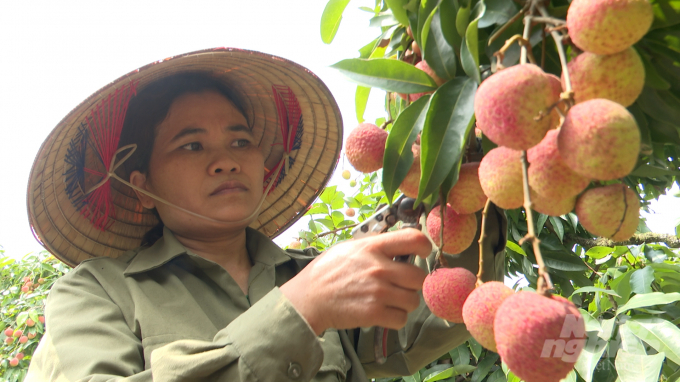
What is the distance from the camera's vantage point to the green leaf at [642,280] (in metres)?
1.11

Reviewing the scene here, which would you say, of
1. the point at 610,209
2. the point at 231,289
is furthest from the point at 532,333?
the point at 231,289

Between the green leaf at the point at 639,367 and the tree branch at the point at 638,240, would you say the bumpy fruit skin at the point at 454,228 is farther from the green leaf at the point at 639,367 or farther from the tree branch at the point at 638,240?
the tree branch at the point at 638,240

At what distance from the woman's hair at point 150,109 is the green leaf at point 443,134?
0.99 metres

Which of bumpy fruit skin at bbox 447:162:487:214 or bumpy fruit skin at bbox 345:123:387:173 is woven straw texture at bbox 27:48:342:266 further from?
bumpy fruit skin at bbox 447:162:487:214

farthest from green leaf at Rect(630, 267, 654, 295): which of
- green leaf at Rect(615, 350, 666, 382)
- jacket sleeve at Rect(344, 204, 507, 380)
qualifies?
jacket sleeve at Rect(344, 204, 507, 380)

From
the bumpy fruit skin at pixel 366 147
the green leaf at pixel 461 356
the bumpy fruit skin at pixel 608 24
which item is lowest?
the green leaf at pixel 461 356

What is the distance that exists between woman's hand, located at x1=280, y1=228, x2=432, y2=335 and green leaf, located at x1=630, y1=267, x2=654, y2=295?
2.16 feet

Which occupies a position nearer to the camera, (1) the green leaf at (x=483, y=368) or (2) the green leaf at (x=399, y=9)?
(2) the green leaf at (x=399, y=9)

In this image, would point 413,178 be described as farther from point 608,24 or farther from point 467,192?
point 608,24

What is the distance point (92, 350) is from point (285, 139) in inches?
31.9

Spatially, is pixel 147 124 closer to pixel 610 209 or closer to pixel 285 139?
pixel 285 139

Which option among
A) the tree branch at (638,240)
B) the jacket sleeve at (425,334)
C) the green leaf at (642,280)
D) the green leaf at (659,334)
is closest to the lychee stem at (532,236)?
the jacket sleeve at (425,334)

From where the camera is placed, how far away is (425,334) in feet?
3.50

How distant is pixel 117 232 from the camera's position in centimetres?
144
